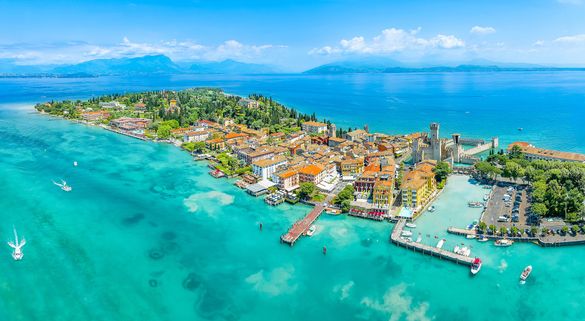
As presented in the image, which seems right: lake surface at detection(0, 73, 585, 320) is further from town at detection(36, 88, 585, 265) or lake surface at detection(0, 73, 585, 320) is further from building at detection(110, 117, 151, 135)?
building at detection(110, 117, 151, 135)

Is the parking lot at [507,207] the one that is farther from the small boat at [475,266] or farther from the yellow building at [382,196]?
the yellow building at [382,196]

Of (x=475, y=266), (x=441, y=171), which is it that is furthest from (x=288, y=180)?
(x=475, y=266)

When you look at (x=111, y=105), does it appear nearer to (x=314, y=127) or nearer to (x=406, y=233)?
(x=314, y=127)

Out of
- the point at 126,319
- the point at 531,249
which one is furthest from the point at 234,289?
the point at 531,249

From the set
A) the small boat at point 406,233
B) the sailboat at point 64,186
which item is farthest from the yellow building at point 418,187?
the sailboat at point 64,186

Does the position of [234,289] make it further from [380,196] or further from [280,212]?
[380,196]
